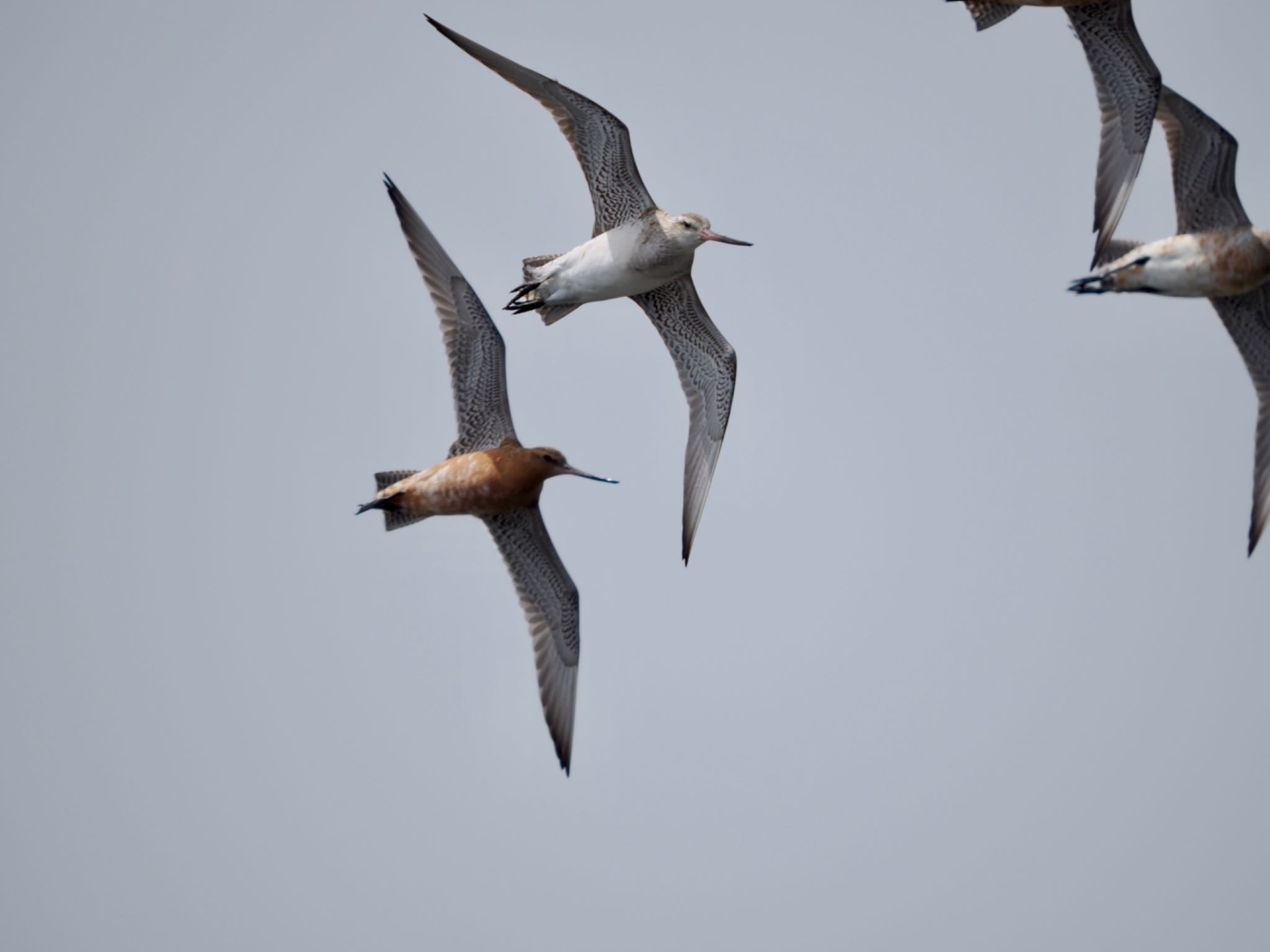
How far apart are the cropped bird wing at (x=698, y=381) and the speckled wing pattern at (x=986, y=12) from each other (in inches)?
129

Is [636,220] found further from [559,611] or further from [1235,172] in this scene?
[1235,172]

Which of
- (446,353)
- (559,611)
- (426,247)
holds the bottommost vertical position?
(559,611)

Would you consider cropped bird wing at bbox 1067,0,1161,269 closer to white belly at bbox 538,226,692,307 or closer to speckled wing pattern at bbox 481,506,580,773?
white belly at bbox 538,226,692,307

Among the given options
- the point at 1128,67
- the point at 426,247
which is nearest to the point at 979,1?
the point at 1128,67

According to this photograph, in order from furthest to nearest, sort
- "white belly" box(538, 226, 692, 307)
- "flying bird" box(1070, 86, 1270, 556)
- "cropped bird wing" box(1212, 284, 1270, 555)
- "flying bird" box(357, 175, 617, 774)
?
"cropped bird wing" box(1212, 284, 1270, 555) → "white belly" box(538, 226, 692, 307) → "flying bird" box(1070, 86, 1270, 556) → "flying bird" box(357, 175, 617, 774)

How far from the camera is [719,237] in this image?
569 inches

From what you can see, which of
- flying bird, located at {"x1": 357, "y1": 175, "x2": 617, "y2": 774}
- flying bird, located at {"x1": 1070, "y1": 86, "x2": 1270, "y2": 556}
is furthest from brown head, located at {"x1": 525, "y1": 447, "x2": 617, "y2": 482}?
flying bird, located at {"x1": 1070, "y1": 86, "x2": 1270, "y2": 556}

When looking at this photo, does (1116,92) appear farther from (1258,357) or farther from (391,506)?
(391,506)

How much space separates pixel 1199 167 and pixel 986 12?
6.93 ft

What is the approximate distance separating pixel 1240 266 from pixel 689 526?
4.98 metres

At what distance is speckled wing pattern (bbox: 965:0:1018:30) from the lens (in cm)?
1450

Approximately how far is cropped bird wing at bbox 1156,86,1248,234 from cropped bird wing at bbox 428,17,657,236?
165 inches

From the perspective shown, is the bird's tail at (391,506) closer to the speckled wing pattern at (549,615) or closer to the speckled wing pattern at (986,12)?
the speckled wing pattern at (549,615)

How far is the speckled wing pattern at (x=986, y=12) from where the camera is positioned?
1450 centimetres
